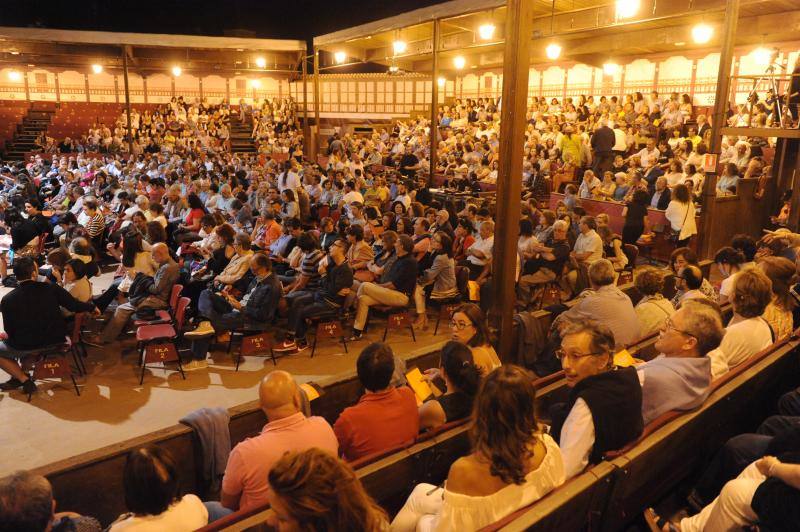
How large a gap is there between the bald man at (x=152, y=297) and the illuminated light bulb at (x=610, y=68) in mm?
17066

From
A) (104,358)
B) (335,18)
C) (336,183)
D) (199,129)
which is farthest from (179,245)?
(335,18)

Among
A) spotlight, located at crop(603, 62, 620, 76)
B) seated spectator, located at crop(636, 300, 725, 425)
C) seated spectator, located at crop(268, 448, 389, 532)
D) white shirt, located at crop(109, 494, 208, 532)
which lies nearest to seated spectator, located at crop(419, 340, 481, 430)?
seated spectator, located at crop(636, 300, 725, 425)

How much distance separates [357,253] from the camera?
7059 millimetres

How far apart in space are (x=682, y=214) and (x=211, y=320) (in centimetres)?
699

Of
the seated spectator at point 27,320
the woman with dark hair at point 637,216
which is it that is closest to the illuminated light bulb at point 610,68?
the woman with dark hair at point 637,216

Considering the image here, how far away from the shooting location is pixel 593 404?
8.65ft

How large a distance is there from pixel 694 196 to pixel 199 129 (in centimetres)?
2016

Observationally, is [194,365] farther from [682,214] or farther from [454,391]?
[682,214]

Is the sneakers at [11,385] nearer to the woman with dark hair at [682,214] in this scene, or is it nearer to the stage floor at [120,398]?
the stage floor at [120,398]

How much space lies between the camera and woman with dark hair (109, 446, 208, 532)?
7.50ft

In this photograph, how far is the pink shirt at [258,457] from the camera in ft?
8.77

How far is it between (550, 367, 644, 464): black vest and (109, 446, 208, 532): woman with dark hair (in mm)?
1706

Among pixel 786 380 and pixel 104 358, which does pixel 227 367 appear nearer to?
pixel 104 358

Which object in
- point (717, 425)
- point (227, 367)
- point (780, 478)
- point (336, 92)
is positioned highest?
point (336, 92)
